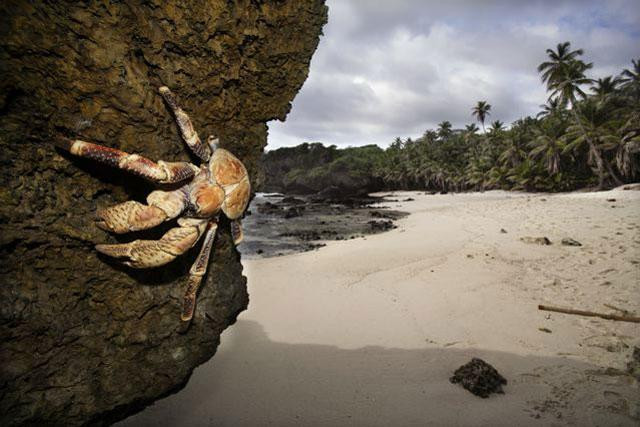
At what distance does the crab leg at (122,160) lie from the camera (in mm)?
2629

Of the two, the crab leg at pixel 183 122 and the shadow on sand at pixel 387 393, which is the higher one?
the crab leg at pixel 183 122

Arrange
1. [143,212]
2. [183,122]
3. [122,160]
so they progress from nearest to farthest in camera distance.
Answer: [122,160], [143,212], [183,122]

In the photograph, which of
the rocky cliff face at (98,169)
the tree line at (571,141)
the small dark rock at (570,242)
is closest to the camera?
the rocky cliff face at (98,169)

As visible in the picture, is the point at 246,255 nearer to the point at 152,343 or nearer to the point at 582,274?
the point at 152,343

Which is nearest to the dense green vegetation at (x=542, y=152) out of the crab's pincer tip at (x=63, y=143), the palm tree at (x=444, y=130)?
the palm tree at (x=444, y=130)

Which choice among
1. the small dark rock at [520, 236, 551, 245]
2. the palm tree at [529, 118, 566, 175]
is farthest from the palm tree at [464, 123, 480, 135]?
the small dark rock at [520, 236, 551, 245]

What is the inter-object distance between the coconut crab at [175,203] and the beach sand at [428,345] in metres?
2.36

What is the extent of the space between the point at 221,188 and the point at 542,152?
51491 millimetres

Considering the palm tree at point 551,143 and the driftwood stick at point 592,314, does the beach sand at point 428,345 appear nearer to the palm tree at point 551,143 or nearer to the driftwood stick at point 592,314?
the driftwood stick at point 592,314

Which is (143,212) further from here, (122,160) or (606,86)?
(606,86)

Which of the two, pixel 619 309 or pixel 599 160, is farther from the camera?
pixel 599 160

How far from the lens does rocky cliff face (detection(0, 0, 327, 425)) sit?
262 centimetres

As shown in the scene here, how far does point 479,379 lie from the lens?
4.56 metres

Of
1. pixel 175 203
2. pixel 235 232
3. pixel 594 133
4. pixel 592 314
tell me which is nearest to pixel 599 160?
pixel 594 133
